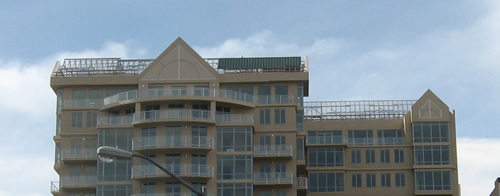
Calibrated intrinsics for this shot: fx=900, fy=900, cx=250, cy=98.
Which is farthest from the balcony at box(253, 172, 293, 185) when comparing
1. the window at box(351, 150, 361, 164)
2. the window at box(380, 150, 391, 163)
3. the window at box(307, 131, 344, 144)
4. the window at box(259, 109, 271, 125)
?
the window at box(380, 150, 391, 163)

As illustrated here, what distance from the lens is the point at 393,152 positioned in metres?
85.4

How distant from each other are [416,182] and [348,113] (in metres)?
10.4

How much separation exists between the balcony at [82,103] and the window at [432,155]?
2946 centimetres

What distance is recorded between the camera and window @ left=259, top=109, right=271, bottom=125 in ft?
255

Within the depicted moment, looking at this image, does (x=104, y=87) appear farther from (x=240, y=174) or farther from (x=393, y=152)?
(x=393, y=152)

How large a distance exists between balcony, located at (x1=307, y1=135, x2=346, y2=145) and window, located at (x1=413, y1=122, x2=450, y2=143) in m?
6.89

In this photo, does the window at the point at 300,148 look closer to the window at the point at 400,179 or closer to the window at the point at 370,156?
the window at the point at 370,156

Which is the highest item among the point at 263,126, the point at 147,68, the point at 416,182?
the point at 147,68

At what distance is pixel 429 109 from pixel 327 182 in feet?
38.3

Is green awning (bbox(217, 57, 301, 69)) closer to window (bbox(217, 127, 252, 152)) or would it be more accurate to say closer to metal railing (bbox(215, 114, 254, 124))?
metal railing (bbox(215, 114, 254, 124))

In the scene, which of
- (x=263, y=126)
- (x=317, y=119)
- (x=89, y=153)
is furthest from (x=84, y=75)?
(x=317, y=119)

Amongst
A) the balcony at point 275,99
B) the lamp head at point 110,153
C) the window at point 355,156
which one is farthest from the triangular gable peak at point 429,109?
the lamp head at point 110,153

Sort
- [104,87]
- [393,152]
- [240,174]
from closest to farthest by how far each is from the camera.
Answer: [240,174] → [104,87] → [393,152]

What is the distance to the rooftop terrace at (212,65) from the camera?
259 feet
